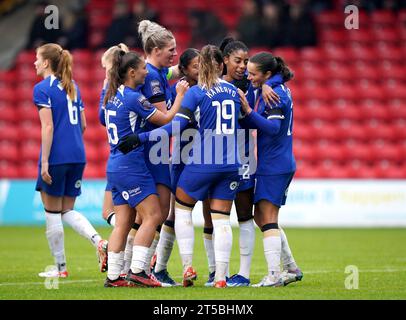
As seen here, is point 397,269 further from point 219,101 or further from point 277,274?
point 219,101

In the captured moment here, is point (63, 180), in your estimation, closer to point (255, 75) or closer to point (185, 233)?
point (185, 233)

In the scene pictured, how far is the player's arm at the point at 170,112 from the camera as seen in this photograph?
8.34m

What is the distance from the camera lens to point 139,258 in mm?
8305

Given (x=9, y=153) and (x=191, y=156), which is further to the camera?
(x=9, y=153)

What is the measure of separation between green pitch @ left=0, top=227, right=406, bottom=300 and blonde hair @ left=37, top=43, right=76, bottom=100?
6.66 feet

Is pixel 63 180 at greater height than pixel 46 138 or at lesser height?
lesser

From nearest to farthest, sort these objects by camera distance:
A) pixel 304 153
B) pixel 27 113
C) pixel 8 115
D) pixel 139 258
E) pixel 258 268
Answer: pixel 139 258
pixel 258 268
pixel 304 153
pixel 8 115
pixel 27 113

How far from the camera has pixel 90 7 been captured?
74.9 feet

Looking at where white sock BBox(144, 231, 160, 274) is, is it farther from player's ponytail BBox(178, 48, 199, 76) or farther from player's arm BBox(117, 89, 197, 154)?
player's ponytail BBox(178, 48, 199, 76)

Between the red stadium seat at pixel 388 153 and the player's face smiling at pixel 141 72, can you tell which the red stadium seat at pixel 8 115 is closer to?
the red stadium seat at pixel 388 153

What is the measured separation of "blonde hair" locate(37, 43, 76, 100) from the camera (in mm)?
9625

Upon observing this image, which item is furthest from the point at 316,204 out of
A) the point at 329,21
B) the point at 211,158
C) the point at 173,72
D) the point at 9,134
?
the point at 211,158

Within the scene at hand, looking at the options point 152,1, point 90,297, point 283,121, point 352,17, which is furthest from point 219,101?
point 152,1

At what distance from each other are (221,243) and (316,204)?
380 inches
